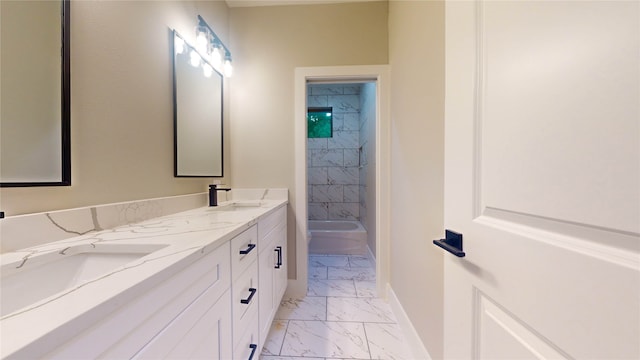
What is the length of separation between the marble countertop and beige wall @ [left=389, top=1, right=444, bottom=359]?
36.3 inches

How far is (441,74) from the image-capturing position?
104cm

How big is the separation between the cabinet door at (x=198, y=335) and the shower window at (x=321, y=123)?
3513 millimetres

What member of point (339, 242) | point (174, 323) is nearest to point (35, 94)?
point (174, 323)

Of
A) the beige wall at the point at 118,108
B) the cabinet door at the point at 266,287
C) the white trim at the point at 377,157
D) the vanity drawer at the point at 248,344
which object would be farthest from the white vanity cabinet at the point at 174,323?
the white trim at the point at 377,157

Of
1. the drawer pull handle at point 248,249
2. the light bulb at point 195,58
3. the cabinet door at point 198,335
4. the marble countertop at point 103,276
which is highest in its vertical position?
the light bulb at point 195,58

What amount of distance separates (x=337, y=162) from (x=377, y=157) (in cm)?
208

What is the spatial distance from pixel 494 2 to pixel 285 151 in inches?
68.9

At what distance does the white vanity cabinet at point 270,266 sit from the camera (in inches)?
51.4

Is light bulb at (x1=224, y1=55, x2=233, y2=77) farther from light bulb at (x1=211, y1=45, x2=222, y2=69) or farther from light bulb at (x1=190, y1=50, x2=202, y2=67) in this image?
light bulb at (x1=190, y1=50, x2=202, y2=67)

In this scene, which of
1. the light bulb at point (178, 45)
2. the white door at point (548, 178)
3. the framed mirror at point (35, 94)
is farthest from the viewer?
the light bulb at point (178, 45)

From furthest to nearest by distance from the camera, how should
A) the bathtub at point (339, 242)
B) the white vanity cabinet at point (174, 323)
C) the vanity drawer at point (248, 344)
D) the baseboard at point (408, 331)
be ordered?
the bathtub at point (339, 242), the baseboard at point (408, 331), the vanity drawer at point (248, 344), the white vanity cabinet at point (174, 323)

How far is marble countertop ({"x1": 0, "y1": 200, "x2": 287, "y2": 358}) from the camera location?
314 mm

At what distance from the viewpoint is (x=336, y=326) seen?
165 centimetres

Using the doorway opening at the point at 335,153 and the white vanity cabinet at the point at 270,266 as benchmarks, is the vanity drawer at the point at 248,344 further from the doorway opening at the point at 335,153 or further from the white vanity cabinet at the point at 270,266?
the doorway opening at the point at 335,153
